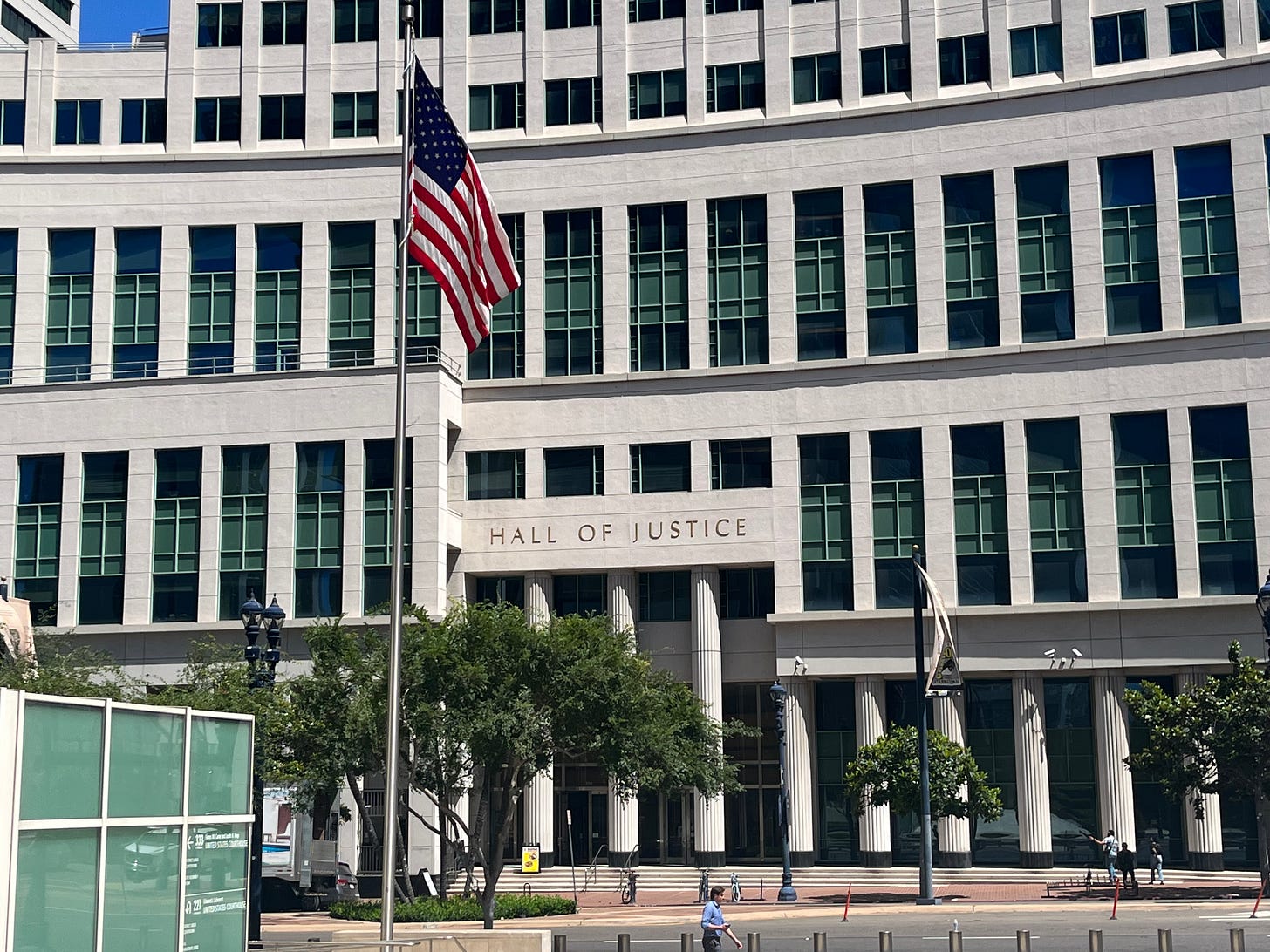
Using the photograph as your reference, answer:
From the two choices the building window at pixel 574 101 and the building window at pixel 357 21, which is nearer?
the building window at pixel 574 101

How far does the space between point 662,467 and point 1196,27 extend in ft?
84.4

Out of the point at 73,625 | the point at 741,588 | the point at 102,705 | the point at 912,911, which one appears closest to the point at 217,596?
the point at 73,625

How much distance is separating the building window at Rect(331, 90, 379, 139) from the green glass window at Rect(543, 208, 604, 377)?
846cm

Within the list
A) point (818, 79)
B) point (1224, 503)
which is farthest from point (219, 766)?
point (818, 79)

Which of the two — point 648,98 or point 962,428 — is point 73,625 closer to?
point 648,98

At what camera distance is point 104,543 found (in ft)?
201

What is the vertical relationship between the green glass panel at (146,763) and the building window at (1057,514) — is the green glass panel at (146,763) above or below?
below

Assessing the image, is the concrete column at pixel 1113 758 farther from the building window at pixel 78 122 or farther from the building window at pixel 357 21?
the building window at pixel 78 122

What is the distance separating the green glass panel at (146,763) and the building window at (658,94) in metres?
51.2

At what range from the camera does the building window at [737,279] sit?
2418 inches

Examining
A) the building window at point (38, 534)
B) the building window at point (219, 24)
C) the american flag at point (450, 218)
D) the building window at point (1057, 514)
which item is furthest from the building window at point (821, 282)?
the american flag at point (450, 218)

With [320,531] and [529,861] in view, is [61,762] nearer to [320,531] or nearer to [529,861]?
[529,861]

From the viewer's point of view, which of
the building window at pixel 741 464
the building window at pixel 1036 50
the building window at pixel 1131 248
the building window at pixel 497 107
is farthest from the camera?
the building window at pixel 497 107

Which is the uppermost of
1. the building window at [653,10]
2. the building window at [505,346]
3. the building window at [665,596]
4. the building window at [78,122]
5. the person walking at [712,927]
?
the building window at [653,10]
